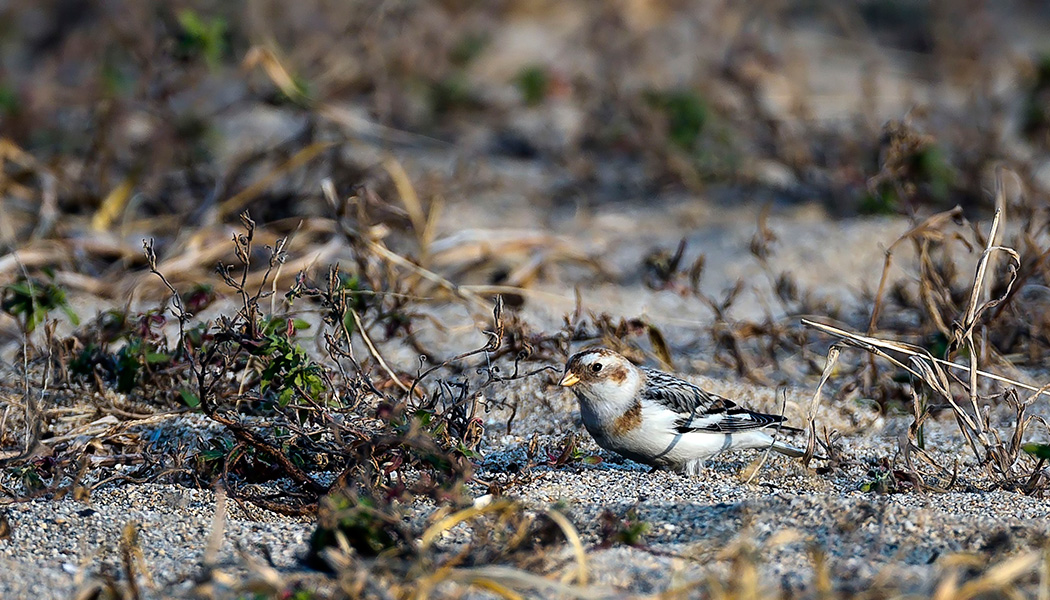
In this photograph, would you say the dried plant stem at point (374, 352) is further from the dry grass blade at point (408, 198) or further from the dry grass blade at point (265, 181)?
the dry grass blade at point (265, 181)

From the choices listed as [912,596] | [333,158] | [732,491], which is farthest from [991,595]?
[333,158]

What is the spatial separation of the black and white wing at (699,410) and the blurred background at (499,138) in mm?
1065

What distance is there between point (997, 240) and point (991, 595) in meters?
1.52

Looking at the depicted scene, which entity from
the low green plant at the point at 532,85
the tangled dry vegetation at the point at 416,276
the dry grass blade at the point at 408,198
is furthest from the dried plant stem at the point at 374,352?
the low green plant at the point at 532,85

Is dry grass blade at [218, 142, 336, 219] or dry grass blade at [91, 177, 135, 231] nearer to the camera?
dry grass blade at [218, 142, 336, 219]

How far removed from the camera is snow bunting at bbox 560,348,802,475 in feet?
10.9

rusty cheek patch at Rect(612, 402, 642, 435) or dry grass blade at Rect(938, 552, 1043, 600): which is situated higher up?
dry grass blade at Rect(938, 552, 1043, 600)

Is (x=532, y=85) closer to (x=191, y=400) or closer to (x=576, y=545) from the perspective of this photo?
(x=191, y=400)

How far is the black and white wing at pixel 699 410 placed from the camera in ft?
11.1

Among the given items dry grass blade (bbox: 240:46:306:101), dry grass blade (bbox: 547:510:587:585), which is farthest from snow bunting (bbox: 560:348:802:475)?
dry grass blade (bbox: 240:46:306:101)

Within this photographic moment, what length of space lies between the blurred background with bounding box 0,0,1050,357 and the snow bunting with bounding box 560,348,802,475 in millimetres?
1074

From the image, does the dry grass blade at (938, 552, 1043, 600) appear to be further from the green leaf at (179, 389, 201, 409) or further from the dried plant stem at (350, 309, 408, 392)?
the green leaf at (179, 389, 201, 409)

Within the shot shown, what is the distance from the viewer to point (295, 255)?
16.2 ft

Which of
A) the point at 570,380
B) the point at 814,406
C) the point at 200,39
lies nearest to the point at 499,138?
the point at 200,39
